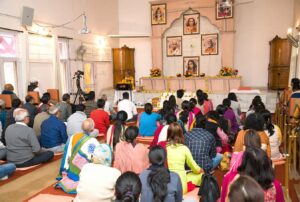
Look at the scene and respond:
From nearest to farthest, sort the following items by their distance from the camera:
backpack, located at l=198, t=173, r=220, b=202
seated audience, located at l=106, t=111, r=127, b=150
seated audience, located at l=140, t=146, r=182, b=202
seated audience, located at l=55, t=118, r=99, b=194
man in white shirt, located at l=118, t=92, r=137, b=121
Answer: seated audience, located at l=140, t=146, r=182, b=202 < backpack, located at l=198, t=173, r=220, b=202 < seated audience, located at l=55, t=118, r=99, b=194 < seated audience, located at l=106, t=111, r=127, b=150 < man in white shirt, located at l=118, t=92, r=137, b=121

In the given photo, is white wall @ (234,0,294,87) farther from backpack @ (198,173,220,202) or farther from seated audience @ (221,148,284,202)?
seated audience @ (221,148,284,202)

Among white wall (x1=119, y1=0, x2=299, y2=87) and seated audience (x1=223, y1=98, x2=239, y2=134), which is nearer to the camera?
seated audience (x1=223, y1=98, x2=239, y2=134)

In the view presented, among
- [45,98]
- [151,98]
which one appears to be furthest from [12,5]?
[151,98]

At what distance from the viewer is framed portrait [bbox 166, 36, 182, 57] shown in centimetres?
1404

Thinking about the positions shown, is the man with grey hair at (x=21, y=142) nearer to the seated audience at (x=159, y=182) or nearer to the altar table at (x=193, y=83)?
the seated audience at (x=159, y=182)

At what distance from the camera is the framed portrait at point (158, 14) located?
536 inches

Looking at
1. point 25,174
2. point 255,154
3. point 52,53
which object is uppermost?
point 52,53

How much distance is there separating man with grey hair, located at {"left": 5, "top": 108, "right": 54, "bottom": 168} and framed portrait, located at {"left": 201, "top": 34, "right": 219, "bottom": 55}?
35.0ft

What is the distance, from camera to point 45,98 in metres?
6.38

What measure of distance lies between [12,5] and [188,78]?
6.98 m

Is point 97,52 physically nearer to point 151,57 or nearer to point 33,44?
point 151,57

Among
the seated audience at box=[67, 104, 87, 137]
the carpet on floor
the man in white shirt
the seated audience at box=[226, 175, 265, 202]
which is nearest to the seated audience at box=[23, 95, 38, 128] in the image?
the seated audience at box=[67, 104, 87, 137]

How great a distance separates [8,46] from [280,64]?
34.5 feet

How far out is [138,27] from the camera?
14898mm
